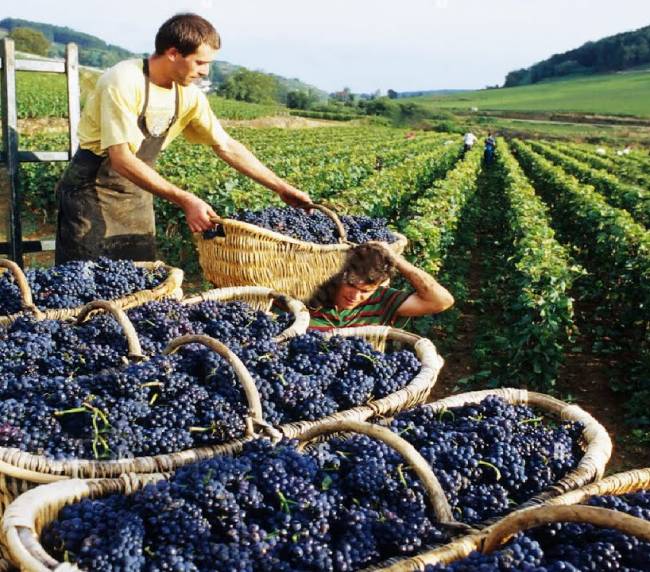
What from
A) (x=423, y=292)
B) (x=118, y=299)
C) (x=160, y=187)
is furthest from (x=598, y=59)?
(x=118, y=299)

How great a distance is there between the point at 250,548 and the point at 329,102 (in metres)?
94.4

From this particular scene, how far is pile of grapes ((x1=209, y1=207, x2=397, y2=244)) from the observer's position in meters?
4.21

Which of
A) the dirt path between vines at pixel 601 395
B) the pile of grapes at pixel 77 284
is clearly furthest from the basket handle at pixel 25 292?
the dirt path between vines at pixel 601 395

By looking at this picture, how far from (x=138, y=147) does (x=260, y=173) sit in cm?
81

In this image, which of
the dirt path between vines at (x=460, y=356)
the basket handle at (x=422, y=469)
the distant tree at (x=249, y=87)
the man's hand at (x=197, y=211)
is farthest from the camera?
the distant tree at (x=249, y=87)

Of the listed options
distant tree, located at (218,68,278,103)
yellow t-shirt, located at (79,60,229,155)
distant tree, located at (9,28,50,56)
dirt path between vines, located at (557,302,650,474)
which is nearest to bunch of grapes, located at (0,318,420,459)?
yellow t-shirt, located at (79,60,229,155)

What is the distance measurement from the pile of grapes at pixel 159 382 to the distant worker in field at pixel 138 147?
101 cm

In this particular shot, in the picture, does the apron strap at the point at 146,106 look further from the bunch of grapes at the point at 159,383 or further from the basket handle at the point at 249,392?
the basket handle at the point at 249,392

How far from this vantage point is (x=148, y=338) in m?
2.93

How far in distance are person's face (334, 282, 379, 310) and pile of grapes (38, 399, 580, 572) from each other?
65.2 inches

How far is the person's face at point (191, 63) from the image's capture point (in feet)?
12.7

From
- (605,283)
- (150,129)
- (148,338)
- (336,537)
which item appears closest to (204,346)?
(148,338)

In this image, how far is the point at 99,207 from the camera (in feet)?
14.4

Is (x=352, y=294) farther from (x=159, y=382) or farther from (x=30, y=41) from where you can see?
(x=30, y=41)
